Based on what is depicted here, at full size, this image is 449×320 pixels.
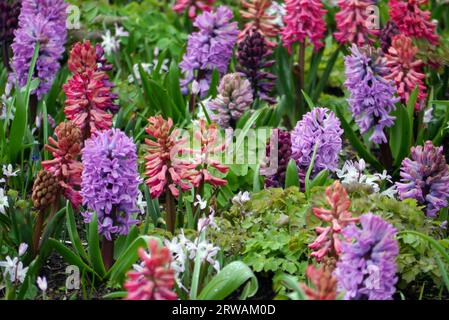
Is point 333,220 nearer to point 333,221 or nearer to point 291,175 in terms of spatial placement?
point 333,221

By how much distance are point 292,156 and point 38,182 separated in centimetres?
120

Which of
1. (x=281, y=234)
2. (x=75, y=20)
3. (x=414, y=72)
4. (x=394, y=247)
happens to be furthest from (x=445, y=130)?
(x=75, y=20)

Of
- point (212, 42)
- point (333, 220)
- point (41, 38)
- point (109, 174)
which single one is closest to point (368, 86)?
point (212, 42)

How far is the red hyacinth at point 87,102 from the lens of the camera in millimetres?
4051

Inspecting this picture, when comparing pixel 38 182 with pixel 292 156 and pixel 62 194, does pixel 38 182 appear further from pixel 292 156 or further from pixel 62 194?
pixel 292 156

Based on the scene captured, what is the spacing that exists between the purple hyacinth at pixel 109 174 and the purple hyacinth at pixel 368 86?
4.58 ft

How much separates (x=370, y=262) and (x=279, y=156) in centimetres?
120

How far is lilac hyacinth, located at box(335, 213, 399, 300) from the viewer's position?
2.96 meters

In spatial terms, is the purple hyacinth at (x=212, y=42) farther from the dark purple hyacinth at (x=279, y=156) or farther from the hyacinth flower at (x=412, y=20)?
the dark purple hyacinth at (x=279, y=156)

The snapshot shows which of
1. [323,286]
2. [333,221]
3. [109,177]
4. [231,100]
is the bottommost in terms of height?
[323,286]

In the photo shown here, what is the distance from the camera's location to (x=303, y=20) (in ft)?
16.8

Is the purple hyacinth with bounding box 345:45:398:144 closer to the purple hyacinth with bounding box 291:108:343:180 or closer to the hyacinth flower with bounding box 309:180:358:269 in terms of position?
the purple hyacinth with bounding box 291:108:343:180

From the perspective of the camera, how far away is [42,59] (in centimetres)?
477

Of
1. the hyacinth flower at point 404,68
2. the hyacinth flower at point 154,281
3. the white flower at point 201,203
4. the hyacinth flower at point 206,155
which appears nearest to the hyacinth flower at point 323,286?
the hyacinth flower at point 154,281
